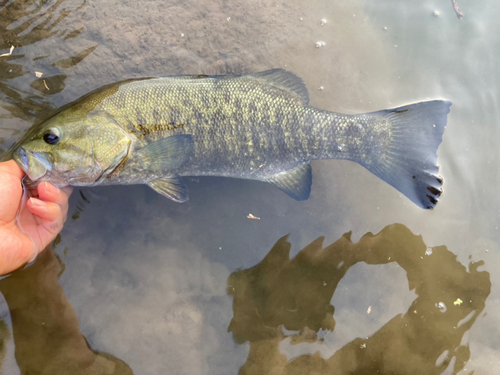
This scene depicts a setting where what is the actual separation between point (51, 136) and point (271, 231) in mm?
2104

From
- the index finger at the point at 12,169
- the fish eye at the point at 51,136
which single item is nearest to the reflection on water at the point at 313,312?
the index finger at the point at 12,169

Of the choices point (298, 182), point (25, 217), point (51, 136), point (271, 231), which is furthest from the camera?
point (271, 231)

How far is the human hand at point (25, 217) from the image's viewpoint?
2.55m

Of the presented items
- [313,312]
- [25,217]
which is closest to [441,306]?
[313,312]

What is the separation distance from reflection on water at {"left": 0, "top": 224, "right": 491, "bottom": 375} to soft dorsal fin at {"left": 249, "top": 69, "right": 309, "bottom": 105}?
1.42 meters

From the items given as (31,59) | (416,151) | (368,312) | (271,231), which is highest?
(31,59)

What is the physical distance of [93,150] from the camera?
8.75 feet

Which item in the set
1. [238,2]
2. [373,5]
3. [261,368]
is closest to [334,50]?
[373,5]

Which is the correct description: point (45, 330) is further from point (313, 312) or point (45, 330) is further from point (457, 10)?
point (457, 10)

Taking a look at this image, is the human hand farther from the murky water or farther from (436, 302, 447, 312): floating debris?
(436, 302, 447, 312): floating debris

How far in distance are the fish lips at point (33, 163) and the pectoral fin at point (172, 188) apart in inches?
32.2

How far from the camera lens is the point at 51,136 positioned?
257 cm

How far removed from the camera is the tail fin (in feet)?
8.81

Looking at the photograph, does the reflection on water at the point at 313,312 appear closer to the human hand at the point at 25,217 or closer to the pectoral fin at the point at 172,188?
the human hand at the point at 25,217
